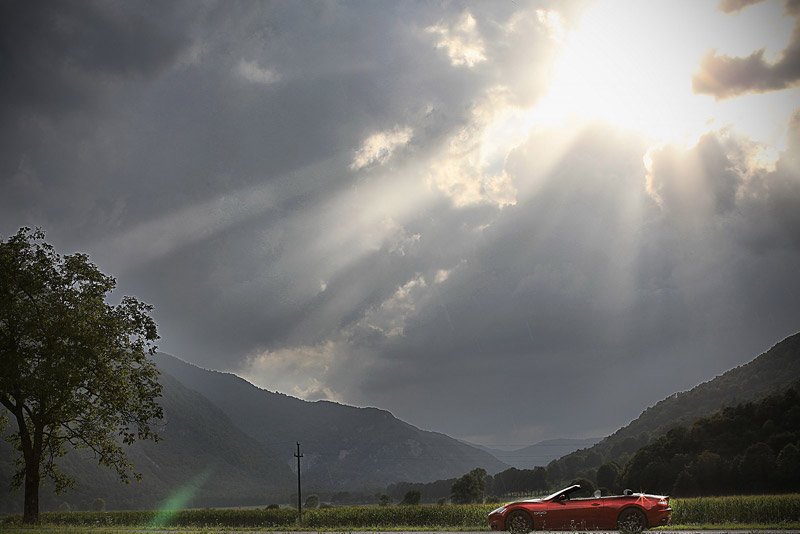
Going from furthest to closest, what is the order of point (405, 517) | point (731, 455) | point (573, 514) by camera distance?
point (731, 455)
point (405, 517)
point (573, 514)

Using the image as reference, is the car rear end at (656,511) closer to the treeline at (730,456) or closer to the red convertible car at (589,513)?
the red convertible car at (589,513)

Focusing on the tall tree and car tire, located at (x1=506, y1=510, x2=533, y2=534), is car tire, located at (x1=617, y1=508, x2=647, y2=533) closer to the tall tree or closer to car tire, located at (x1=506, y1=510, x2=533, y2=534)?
car tire, located at (x1=506, y1=510, x2=533, y2=534)

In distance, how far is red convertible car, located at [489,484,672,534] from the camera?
26.7m

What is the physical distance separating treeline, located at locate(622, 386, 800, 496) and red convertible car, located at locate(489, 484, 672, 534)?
3748 inches

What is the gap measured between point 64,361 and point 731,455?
360ft

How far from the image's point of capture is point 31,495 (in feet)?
158

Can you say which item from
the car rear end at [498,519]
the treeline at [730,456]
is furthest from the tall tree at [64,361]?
the treeline at [730,456]

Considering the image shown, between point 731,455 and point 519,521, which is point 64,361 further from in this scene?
point 731,455

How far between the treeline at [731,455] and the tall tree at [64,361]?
94.4m

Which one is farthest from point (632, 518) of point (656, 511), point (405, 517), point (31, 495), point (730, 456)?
point (730, 456)

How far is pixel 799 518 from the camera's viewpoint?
113ft

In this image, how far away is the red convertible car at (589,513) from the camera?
26.7 meters

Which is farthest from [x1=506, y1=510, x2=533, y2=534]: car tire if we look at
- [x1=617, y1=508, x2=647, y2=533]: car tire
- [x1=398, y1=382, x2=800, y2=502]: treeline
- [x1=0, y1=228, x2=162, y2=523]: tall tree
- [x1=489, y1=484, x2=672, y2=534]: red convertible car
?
[x1=398, y1=382, x2=800, y2=502]: treeline

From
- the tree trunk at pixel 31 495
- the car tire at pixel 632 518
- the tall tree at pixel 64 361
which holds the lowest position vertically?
the car tire at pixel 632 518
